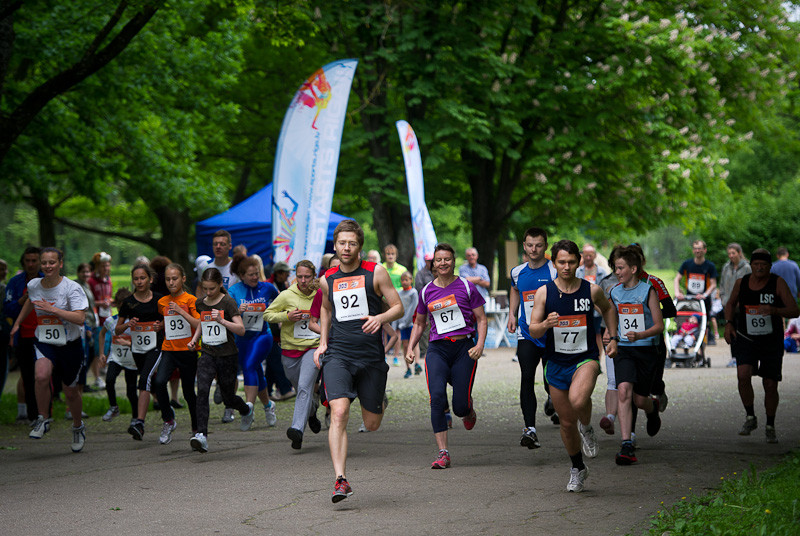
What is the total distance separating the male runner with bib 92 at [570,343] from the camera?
6926 millimetres

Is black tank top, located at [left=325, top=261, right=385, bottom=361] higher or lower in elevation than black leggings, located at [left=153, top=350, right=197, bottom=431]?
higher

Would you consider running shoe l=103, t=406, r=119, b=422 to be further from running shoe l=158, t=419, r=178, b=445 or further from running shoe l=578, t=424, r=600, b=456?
running shoe l=578, t=424, r=600, b=456

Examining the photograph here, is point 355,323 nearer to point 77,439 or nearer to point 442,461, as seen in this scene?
point 442,461

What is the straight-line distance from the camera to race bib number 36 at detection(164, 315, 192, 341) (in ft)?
31.8

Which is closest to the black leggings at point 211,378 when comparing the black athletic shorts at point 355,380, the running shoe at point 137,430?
the running shoe at point 137,430

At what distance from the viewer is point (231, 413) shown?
11828 millimetres

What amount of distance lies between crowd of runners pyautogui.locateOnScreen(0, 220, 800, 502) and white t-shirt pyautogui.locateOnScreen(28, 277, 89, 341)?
0.01m

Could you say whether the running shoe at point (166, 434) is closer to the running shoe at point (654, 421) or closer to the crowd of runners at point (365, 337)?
the crowd of runners at point (365, 337)

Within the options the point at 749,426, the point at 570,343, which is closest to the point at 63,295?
the point at 570,343

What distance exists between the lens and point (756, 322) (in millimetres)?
9641

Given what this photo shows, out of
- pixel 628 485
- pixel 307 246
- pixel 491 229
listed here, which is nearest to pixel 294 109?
pixel 307 246

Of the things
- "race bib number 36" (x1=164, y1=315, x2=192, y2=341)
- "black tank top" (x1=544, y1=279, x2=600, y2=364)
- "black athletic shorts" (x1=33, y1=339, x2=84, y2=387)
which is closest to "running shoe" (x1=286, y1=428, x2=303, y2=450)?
"race bib number 36" (x1=164, y1=315, x2=192, y2=341)

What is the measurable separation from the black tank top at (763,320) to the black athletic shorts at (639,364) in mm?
1653

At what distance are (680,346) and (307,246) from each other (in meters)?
8.10
